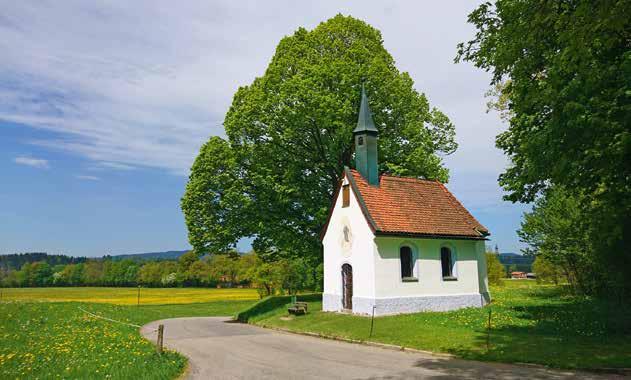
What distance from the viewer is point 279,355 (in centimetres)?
1438

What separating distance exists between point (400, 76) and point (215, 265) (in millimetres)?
68876

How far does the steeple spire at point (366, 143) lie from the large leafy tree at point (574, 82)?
384 inches

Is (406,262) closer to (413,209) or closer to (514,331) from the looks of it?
(413,209)

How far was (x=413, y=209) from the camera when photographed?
A: 25.2 m

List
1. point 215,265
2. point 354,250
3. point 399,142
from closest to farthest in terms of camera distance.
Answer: point 354,250
point 399,142
point 215,265

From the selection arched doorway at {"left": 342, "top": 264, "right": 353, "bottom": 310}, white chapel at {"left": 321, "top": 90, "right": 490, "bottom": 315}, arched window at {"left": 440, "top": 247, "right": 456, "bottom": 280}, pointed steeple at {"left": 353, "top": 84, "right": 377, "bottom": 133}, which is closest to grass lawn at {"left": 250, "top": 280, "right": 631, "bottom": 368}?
arched doorway at {"left": 342, "top": 264, "right": 353, "bottom": 310}

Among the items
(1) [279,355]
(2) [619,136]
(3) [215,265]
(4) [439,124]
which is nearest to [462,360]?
(1) [279,355]

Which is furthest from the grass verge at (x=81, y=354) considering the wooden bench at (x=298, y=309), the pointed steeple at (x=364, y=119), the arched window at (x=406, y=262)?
the pointed steeple at (x=364, y=119)

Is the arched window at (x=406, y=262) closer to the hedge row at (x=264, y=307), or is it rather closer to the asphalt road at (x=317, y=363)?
the asphalt road at (x=317, y=363)

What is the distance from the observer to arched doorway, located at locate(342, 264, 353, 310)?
24.2m

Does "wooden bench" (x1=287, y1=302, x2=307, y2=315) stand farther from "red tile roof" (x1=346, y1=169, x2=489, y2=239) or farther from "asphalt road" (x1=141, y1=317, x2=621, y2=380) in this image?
"red tile roof" (x1=346, y1=169, x2=489, y2=239)

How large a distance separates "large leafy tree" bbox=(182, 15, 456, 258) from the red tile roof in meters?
1.27

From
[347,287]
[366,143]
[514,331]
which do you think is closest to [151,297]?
Answer: [347,287]

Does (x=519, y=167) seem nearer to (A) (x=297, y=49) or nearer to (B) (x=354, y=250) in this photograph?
(B) (x=354, y=250)
